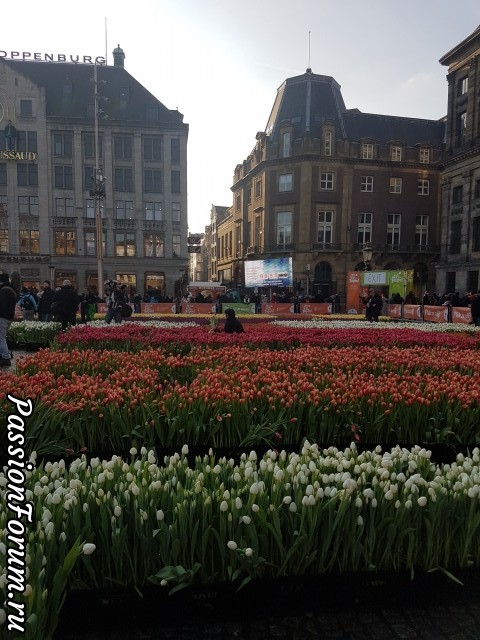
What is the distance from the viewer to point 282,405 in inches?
213

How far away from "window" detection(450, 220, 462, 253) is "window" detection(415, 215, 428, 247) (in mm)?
8428

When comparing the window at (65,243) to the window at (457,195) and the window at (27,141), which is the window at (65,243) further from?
the window at (457,195)

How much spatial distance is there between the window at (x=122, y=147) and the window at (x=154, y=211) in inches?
216

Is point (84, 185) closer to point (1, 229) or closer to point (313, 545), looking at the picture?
point (1, 229)

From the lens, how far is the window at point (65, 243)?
5044cm

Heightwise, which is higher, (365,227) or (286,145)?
(286,145)

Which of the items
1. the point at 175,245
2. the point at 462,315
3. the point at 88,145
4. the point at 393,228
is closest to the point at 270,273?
the point at 462,315

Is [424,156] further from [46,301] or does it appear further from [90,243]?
[46,301]

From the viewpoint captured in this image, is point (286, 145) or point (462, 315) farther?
point (286, 145)

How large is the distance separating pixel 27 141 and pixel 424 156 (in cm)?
4392

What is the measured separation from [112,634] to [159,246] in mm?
51517

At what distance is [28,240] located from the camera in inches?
1961

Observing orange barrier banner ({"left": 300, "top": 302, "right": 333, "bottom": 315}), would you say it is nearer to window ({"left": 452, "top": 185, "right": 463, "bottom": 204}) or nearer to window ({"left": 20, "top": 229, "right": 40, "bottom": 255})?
window ({"left": 452, "top": 185, "right": 463, "bottom": 204})

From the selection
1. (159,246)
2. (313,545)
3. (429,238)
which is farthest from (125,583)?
(429,238)
